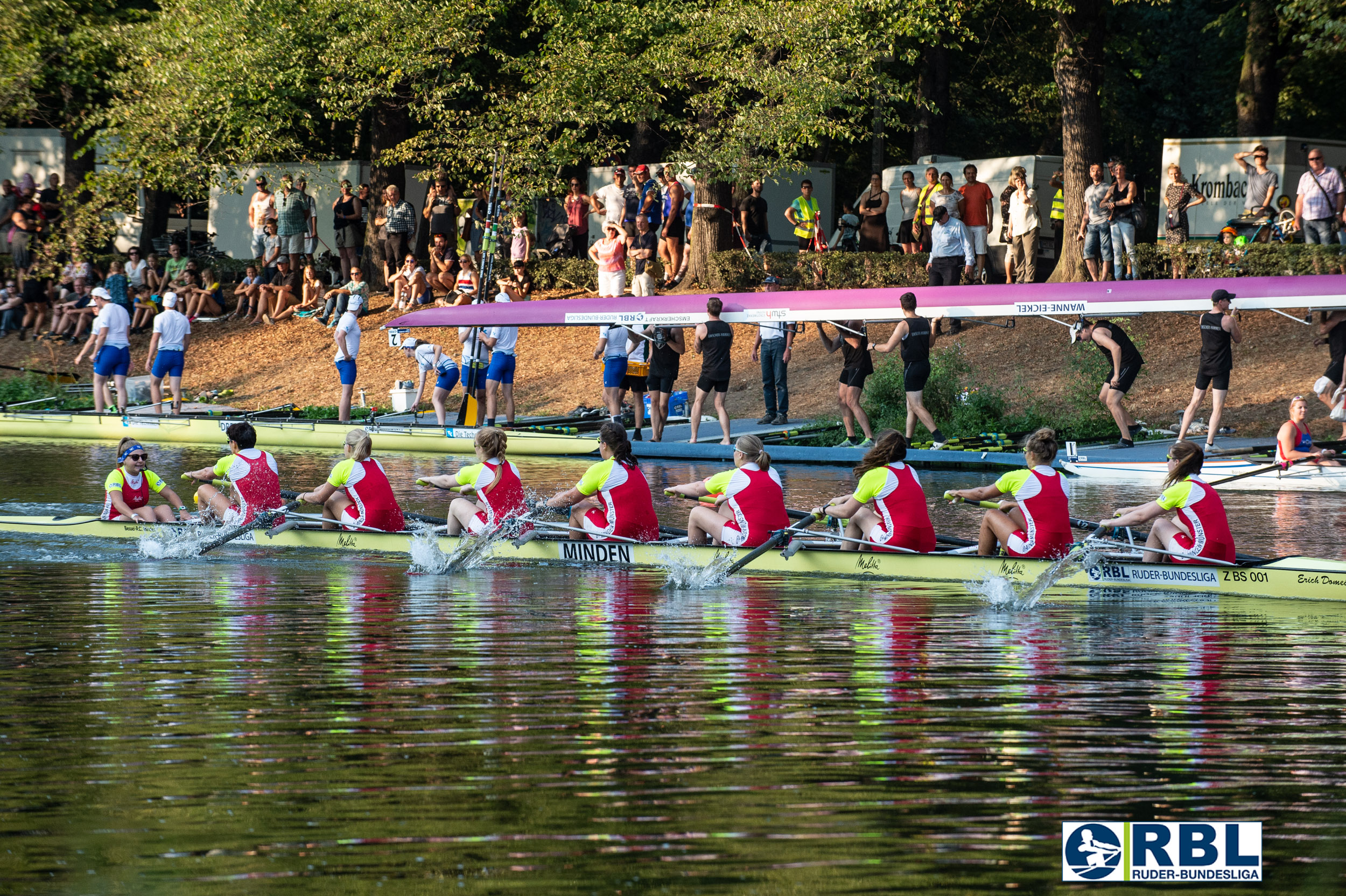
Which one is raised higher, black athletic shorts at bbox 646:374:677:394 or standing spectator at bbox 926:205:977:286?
standing spectator at bbox 926:205:977:286

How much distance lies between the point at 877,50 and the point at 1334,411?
9781 millimetres

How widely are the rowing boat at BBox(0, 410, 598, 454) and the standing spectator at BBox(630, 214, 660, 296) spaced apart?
17.0 ft

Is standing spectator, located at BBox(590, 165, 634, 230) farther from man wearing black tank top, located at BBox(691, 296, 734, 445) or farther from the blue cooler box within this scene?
man wearing black tank top, located at BBox(691, 296, 734, 445)

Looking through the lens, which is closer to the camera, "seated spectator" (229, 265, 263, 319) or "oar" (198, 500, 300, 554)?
"oar" (198, 500, 300, 554)

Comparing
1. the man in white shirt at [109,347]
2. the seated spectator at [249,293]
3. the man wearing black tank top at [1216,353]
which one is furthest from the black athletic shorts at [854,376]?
the seated spectator at [249,293]

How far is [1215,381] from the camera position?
60.0 feet

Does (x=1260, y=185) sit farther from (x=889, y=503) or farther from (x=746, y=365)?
(x=889, y=503)

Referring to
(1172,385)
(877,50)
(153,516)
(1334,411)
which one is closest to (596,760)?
(153,516)

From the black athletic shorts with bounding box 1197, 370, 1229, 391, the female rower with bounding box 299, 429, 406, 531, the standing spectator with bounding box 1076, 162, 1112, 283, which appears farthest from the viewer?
the standing spectator with bounding box 1076, 162, 1112, 283

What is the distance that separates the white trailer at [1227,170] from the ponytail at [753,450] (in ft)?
49.8

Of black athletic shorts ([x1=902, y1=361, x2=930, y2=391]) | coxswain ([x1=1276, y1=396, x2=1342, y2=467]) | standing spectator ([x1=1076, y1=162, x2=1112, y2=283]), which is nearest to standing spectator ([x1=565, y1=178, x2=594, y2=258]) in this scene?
standing spectator ([x1=1076, y1=162, x2=1112, y2=283])

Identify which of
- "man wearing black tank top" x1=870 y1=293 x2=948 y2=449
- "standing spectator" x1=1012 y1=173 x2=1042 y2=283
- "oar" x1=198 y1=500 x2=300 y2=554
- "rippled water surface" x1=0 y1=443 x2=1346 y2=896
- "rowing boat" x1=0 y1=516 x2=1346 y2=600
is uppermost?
"standing spectator" x1=1012 y1=173 x2=1042 y2=283

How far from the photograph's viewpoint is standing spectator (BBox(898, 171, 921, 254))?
27.2 metres

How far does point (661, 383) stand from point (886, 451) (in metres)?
10.2
